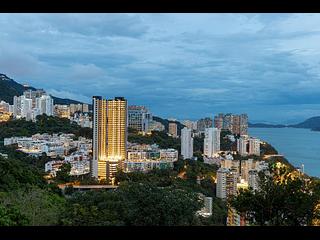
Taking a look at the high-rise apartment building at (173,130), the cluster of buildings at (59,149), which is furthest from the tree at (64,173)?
the high-rise apartment building at (173,130)

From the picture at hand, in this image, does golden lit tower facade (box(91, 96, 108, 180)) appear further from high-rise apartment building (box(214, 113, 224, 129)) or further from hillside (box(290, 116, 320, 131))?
hillside (box(290, 116, 320, 131))

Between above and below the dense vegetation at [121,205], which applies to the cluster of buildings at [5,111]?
above

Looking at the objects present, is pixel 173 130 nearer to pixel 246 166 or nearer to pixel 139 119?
pixel 139 119

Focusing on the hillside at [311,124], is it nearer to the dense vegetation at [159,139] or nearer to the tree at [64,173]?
the dense vegetation at [159,139]

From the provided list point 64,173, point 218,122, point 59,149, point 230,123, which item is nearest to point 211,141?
point 218,122

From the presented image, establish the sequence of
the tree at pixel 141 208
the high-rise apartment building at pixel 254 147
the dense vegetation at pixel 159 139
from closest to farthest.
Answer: the tree at pixel 141 208, the high-rise apartment building at pixel 254 147, the dense vegetation at pixel 159 139
